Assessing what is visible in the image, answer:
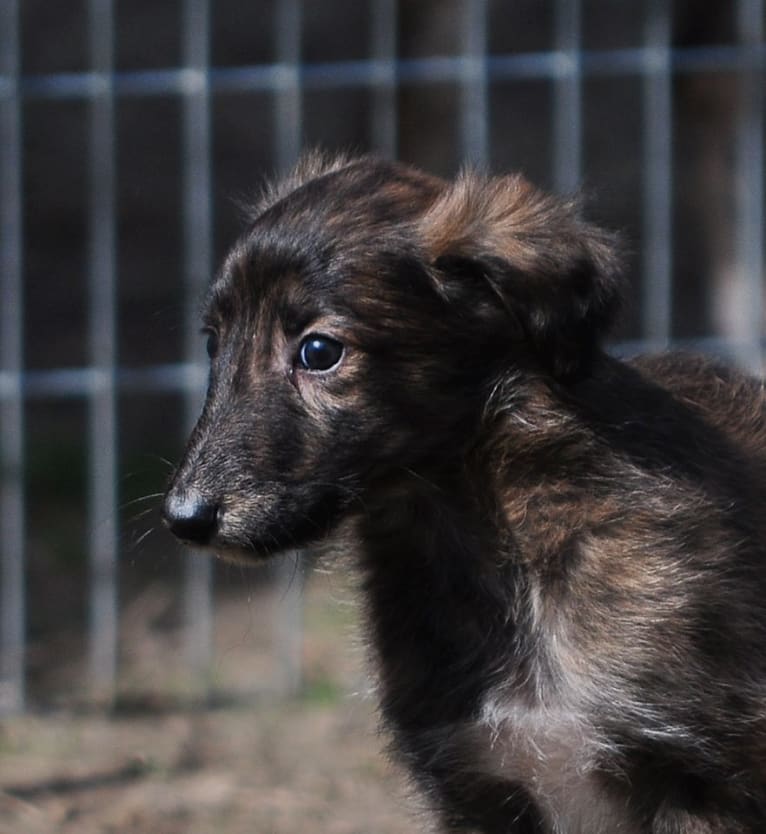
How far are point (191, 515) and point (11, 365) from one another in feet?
9.94

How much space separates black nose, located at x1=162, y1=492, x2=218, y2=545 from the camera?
3.23 m

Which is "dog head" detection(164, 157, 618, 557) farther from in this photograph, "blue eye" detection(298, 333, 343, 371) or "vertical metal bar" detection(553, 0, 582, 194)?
"vertical metal bar" detection(553, 0, 582, 194)

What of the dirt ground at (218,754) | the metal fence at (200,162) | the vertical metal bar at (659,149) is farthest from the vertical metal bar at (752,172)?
the dirt ground at (218,754)

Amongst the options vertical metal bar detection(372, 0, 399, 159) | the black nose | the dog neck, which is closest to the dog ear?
the dog neck

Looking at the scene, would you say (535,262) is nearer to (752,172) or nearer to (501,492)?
(501,492)

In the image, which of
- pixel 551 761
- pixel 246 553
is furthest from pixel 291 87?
pixel 551 761

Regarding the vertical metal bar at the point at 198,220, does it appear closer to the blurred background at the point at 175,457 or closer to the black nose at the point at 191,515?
the blurred background at the point at 175,457

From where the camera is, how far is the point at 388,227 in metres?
3.49

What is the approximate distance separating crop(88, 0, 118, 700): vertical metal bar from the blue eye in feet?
8.57

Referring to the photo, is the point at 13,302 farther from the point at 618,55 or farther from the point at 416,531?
the point at 416,531

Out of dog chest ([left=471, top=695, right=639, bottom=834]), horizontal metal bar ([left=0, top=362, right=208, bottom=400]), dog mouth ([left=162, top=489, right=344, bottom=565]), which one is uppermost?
horizontal metal bar ([left=0, top=362, right=208, bottom=400])

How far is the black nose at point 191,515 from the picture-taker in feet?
10.6

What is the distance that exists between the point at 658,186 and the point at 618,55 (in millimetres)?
469

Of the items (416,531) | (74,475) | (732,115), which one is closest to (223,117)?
(74,475)
